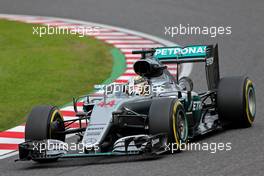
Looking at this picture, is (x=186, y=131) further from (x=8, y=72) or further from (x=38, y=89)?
(x=8, y=72)

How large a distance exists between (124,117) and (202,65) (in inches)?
310

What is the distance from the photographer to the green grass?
675 inches

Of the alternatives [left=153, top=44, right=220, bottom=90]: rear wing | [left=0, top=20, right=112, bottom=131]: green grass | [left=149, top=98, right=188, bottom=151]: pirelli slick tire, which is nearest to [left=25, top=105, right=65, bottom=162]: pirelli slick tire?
[left=149, top=98, right=188, bottom=151]: pirelli slick tire

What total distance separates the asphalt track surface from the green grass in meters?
2.04

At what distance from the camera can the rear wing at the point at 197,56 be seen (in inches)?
554

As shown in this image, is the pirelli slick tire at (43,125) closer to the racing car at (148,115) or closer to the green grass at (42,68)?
the racing car at (148,115)

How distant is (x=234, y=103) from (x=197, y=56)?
105 cm

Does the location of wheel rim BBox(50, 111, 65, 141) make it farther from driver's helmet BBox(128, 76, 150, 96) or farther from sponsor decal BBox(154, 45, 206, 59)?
sponsor decal BBox(154, 45, 206, 59)

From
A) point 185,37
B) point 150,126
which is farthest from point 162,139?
point 185,37

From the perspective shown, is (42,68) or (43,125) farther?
(42,68)

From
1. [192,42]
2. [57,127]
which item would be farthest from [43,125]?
[192,42]

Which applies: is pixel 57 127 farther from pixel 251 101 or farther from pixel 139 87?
pixel 251 101

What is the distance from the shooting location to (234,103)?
13.6 meters

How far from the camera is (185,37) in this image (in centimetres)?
2330
